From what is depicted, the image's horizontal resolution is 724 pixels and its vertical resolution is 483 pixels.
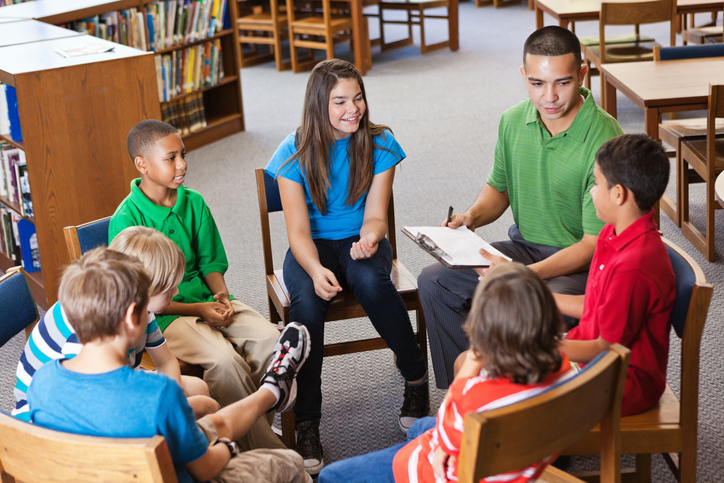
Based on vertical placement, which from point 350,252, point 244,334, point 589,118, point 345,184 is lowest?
point 244,334

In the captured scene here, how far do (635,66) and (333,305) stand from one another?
2.28 m

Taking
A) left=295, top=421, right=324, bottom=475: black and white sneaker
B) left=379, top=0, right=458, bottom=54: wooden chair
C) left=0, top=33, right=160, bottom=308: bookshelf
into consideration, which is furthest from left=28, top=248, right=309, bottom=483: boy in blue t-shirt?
left=379, top=0, right=458, bottom=54: wooden chair

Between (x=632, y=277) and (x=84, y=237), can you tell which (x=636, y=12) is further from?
(x=84, y=237)

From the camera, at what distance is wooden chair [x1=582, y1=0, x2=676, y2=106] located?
14.4ft

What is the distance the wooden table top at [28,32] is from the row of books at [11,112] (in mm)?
328

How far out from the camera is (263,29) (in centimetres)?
693

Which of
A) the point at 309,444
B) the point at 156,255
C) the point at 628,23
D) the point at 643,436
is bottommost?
the point at 309,444

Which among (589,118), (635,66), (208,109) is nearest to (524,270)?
(589,118)

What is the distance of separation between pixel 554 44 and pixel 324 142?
2.26ft

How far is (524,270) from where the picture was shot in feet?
3.89

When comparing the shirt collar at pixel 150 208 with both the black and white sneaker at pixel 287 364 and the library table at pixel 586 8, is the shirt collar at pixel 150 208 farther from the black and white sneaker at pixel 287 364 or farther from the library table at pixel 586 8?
the library table at pixel 586 8

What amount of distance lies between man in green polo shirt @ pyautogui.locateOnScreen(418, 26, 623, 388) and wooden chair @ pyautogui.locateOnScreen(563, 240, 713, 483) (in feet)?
1.44

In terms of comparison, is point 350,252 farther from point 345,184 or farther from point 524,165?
point 524,165

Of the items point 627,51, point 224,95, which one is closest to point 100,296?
point 224,95
